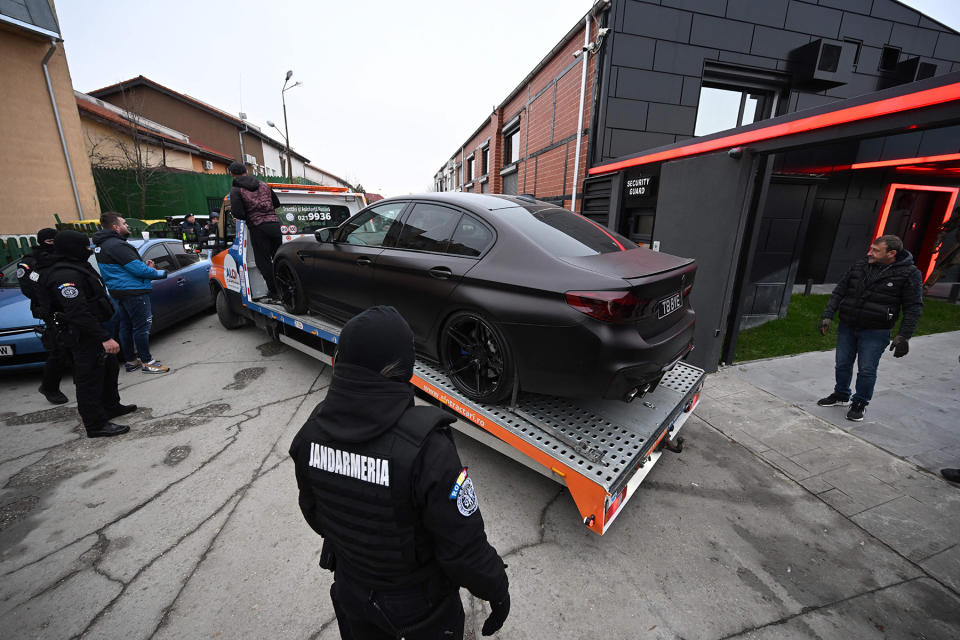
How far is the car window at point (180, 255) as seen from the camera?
613 cm

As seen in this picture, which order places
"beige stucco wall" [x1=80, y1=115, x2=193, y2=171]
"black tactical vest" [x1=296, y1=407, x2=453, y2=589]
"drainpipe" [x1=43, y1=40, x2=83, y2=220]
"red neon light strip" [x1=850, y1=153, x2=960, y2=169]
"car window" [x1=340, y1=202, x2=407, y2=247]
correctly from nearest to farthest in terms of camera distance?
"black tactical vest" [x1=296, y1=407, x2=453, y2=589]
"car window" [x1=340, y1=202, x2=407, y2=247]
"red neon light strip" [x1=850, y1=153, x2=960, y2=169]
"drainpipe" [x1=43, y1=40, x2=83, y2=220]
"beige stucco wall" [x1=80, y1=115, x2=193, y2=171]

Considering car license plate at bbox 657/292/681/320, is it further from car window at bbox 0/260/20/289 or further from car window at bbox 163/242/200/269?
car window at bbox 0/260/20/289

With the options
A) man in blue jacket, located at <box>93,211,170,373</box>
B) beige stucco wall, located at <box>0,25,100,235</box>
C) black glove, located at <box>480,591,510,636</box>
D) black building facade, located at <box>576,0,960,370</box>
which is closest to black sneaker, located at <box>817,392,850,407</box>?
black building facade, located at <box>576,0,960,370</box>

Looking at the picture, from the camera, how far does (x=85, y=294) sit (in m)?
3.14

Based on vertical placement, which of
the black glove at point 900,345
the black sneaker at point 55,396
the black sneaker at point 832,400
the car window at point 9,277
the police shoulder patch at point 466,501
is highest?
the police shoulder patch at point 466,501

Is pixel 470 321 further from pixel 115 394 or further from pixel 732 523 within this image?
pixel 115 394

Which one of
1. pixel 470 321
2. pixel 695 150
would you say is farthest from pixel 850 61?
pixel 470 321

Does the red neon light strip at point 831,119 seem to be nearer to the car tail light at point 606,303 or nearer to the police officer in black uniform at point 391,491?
the car tail light at point 606,303

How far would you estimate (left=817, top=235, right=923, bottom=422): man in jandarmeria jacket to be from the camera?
340 cm

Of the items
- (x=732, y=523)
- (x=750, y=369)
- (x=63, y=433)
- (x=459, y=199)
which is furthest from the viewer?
(x=750, y=369)

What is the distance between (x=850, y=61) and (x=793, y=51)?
3.93 feet

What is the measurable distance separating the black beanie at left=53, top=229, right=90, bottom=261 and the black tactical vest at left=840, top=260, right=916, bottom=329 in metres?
7.06

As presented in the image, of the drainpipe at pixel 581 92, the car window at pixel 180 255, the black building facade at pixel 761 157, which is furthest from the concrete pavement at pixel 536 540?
the drainpipe at pixel 581 92

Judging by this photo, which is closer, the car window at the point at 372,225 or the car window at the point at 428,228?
the car window at the point at 428,228
